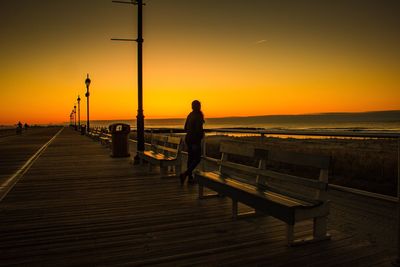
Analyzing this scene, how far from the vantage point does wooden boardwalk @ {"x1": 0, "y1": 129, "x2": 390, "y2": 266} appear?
3109 millimetres

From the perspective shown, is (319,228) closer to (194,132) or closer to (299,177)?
(299,177)

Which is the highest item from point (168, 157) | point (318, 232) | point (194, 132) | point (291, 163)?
point (194, 132)

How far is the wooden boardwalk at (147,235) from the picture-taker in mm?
3109

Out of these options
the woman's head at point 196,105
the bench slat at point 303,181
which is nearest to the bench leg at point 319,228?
the bench slat at point 303,181

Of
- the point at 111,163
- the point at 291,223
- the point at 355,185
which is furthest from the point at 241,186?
the point at 111,163

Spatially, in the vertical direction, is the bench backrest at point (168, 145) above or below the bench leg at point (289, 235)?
above

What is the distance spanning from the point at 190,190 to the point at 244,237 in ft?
8.52

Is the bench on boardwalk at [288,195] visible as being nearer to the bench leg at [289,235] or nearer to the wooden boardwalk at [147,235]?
the bench leg at [289,235]

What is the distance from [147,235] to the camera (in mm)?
3752

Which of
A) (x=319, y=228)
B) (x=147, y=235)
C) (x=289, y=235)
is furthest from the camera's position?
(x=147, y=235)

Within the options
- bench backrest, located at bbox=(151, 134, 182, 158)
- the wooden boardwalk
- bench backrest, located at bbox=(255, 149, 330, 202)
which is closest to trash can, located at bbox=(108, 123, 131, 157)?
bench backrest, located at bbox=(151, 134, 182, 158)

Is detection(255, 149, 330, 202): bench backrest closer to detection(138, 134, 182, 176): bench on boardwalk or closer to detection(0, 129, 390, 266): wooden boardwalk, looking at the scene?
detection(0, 129, 390, 266): wooden boardwalk

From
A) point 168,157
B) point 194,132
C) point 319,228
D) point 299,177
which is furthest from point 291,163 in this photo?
point 168,157

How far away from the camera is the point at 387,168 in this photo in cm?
965
